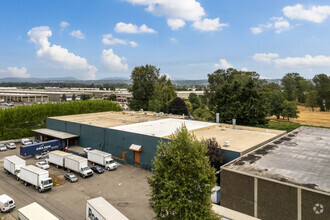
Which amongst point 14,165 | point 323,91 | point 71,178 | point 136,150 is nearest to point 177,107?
point 136,150

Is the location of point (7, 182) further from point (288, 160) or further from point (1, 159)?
point (288, 160)

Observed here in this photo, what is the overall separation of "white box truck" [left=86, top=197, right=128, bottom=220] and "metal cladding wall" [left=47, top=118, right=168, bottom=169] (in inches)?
385

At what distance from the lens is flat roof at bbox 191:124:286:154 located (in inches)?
925

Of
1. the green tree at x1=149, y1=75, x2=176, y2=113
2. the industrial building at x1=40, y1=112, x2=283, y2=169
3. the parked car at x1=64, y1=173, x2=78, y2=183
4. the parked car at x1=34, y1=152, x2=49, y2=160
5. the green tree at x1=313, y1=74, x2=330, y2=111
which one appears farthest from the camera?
the green tree at x1=313, y1=74, x2=330, y2=111

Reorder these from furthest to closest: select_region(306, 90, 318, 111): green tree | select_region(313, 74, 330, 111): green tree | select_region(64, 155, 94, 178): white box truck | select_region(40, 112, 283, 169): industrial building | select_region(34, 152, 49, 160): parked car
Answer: select_region(306, 90, 318, 111): green tree → select_region(313, 74, 330, 111): green tree → select_region(34, 152, 49, 160): parked car → select_region(40, 112, 283, 169): industrial building → select_region(64, 155, 94, 178): white box truck

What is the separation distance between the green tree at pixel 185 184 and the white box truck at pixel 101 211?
352cm

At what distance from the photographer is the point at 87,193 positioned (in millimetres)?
21047

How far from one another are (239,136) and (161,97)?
1590 inches

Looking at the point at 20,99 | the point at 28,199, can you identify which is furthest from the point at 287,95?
the point at 20,99

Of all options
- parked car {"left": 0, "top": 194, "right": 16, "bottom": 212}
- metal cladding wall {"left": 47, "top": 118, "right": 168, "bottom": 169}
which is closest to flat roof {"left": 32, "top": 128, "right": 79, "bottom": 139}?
metal cladding wall {"left": 47, "top": 118, "right": 168, "bottom": 169}

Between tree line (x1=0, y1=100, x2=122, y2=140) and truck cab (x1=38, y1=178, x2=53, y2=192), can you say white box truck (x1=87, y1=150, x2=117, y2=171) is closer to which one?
truck cab (x1=38, y1=178, x2=53, y2=192)

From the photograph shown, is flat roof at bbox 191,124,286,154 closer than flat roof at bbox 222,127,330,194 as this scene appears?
No

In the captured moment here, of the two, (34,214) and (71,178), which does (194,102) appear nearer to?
(71,178)

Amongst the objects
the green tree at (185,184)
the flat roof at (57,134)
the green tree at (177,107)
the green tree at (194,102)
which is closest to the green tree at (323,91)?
the green tree at (194,102)
